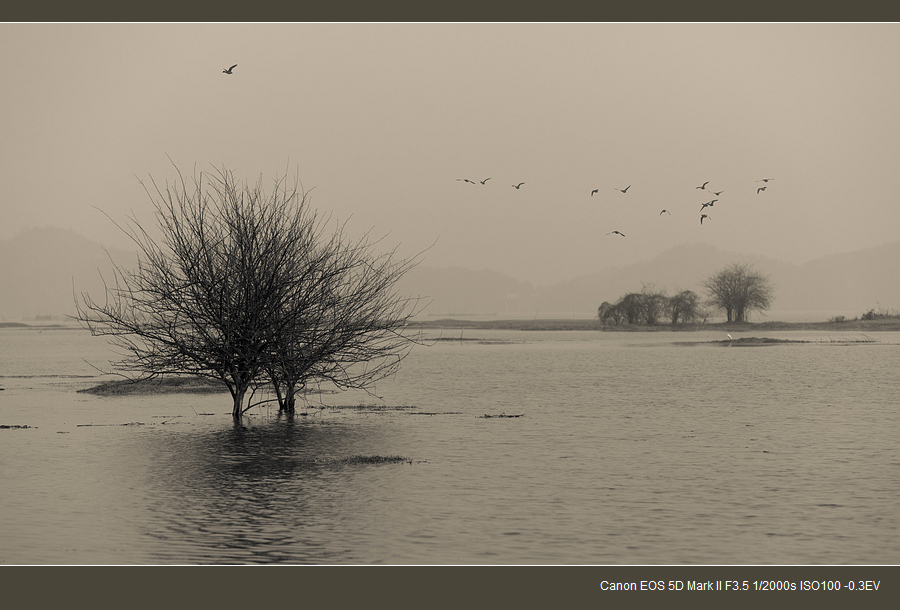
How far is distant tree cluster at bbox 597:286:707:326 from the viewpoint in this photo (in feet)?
370

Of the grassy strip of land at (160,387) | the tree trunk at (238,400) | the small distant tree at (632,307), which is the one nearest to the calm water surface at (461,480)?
the tree trunk at (238,400)

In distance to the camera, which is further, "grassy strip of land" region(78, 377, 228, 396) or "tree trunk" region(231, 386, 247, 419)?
"grassy strip of land" region(78, 377, 228, 396)

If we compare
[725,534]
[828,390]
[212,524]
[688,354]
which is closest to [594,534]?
[725,534]

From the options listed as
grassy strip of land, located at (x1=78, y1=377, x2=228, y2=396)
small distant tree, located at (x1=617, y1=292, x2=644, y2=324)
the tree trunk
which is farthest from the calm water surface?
small distant tree, located at (x1=617, y1=292, x2=644, y2=324)

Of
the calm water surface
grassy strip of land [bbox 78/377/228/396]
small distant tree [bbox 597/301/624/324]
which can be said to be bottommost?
the calm water surface

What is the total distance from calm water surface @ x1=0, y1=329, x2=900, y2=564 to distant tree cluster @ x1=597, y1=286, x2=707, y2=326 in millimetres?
78298

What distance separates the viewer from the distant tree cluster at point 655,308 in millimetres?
112625

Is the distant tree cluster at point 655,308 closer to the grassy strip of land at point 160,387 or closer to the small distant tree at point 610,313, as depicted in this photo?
the small distant tree at point 610,313

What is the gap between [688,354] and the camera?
208ft

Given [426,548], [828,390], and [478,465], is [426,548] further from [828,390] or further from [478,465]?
[828,390]

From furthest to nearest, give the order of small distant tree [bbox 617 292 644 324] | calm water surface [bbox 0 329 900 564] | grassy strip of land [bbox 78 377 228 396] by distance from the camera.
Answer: small distant tree [bbox 617 292 644 324] < grassy strip of land [bbox 78 377 228 396] < calm water surface [bbox 0 329 900 564]

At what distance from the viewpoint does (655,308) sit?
113 metres

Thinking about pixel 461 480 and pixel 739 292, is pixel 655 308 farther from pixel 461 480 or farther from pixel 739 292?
pixel 461 480

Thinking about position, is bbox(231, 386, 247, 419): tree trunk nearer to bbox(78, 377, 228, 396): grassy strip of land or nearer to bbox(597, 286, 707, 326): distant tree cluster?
bbox(78, 377, 228, 396): grassy strip of land
